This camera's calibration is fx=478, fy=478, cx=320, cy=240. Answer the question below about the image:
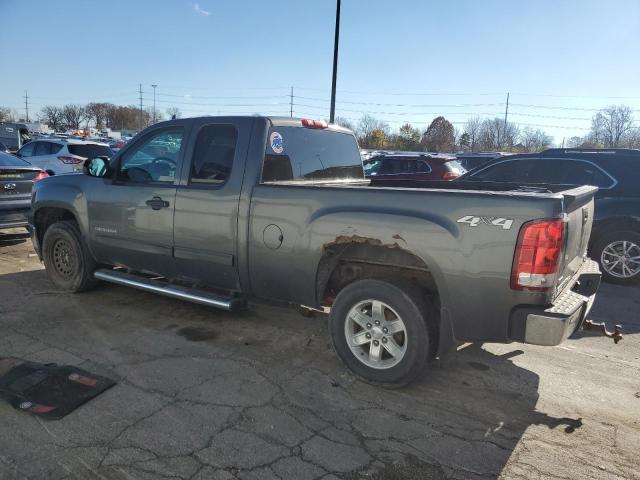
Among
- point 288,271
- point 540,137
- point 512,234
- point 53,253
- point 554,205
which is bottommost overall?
point 53,253

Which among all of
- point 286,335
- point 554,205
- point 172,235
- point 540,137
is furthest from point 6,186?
point 540,137

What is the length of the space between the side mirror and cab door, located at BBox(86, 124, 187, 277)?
2.9 inches

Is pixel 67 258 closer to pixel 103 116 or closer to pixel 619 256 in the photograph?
pixel 619 256

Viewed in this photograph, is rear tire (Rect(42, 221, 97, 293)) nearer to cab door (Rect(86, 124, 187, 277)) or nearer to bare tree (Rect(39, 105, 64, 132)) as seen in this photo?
cab door (Rect(86, 124, 187, 277))

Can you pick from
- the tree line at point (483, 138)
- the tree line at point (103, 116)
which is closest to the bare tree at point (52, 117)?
the tree line at point (103, 116)

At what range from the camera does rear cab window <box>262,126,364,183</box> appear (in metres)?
4.09

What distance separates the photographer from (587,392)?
3.56 metres

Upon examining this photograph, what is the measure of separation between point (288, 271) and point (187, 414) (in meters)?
1.30

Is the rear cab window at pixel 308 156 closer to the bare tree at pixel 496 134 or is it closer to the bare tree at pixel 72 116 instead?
the bare tree at pixel 496 134

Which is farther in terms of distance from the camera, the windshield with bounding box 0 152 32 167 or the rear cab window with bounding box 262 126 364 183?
the windshield with bounding box 0 152 32 167

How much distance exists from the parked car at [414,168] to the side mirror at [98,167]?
23.5ft

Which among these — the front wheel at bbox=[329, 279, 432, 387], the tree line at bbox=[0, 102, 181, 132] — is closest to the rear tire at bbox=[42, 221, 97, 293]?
the front wheel at bbox=[329, 279, 432, 387]

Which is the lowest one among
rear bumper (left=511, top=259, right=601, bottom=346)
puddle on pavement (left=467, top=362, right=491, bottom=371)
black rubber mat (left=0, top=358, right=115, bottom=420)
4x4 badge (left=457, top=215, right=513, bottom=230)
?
black rubber mat (left=0, top=358, right=115, bottom=420)

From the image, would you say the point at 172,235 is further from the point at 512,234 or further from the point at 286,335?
the point at 512,234
